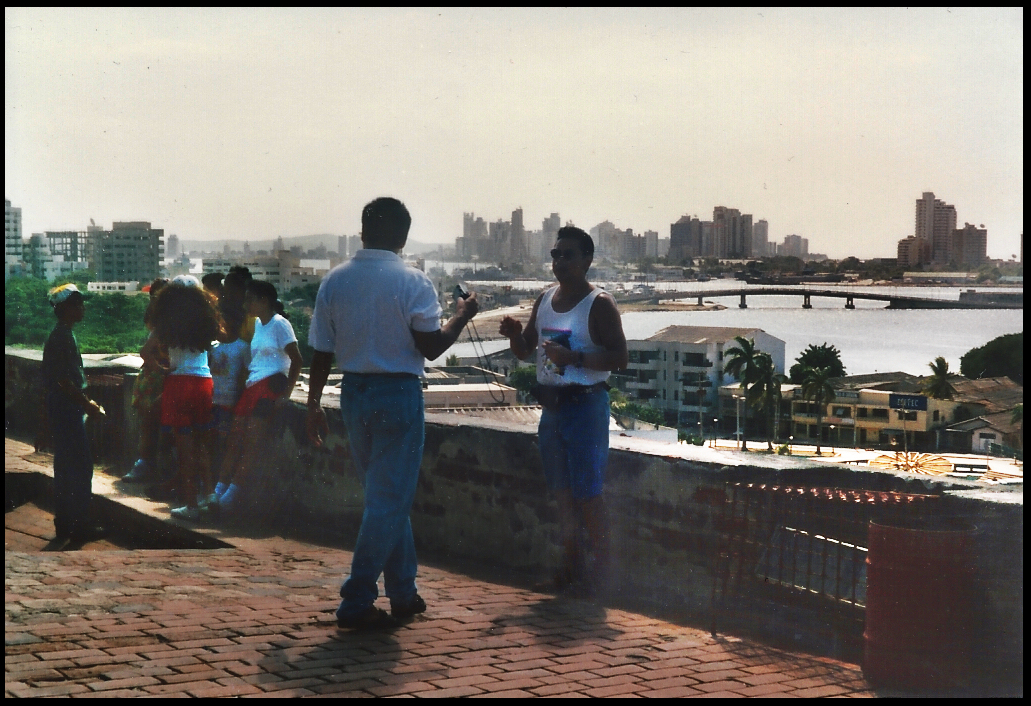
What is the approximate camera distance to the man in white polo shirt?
4.50m

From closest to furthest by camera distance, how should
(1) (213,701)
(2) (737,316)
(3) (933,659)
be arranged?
1. (1) (213,701)
2. (3) (933,659)
3. (2) (737,316)

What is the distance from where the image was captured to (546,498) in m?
5.55

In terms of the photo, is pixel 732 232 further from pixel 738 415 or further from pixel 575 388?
pixel 575 388

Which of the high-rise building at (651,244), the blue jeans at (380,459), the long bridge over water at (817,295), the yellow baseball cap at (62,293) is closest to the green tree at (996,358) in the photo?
the long bridge over water at (817,295)

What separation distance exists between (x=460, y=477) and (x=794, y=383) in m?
1.85

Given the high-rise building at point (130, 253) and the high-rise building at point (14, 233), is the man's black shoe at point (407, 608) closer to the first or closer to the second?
the high-rise building at point (130, 253)

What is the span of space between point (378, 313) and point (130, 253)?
4599mm

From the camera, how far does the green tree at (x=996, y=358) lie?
220 inches

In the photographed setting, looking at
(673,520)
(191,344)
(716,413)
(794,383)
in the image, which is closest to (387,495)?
(673,520)

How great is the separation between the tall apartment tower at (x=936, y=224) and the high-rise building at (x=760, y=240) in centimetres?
84

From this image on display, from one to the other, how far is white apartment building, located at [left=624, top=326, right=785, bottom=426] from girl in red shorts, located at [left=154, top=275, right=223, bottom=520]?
3.11 metres

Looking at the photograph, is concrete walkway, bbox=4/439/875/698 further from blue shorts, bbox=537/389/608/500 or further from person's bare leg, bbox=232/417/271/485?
person's bare leg, bbox=232/417/271/485

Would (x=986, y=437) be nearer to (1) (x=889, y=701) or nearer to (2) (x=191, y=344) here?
(1) (x=889, y=701)

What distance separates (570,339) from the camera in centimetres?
496
